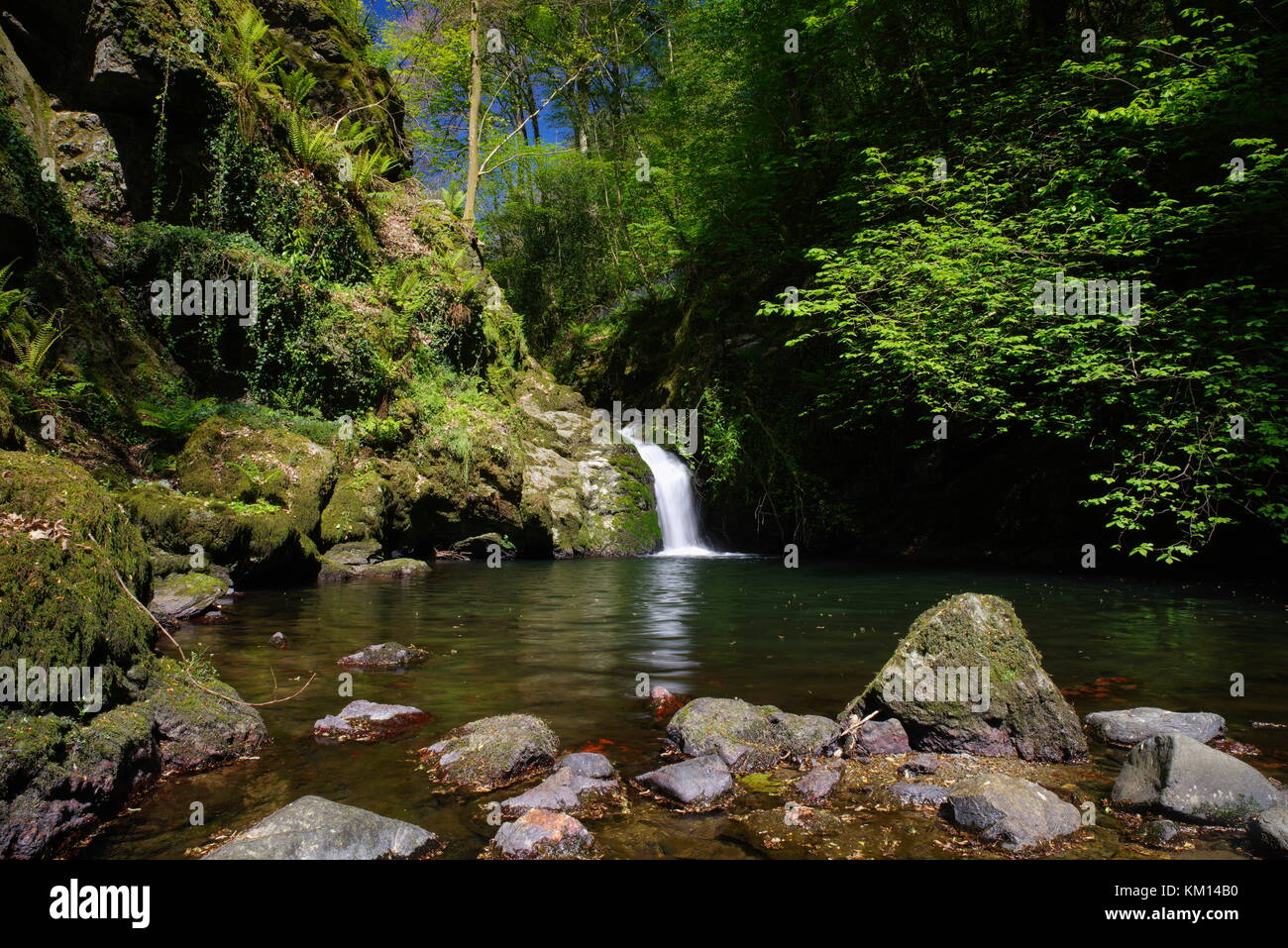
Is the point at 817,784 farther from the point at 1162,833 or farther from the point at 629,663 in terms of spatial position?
the point at 629,663

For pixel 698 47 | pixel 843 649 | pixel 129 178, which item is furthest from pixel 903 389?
pixel 129 178

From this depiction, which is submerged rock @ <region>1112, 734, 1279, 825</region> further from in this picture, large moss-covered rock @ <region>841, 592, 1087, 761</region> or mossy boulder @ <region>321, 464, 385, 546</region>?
mossy boulder @ <region>321, 464, 385, 546</region>

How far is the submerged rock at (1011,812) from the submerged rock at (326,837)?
266 cm

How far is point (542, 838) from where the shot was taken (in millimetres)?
3098

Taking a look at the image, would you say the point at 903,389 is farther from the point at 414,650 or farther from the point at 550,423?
the point at 414,650

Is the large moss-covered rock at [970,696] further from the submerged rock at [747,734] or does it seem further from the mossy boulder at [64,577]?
the mossy boulder at [64,577]

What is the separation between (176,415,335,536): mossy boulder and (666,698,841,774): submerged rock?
9.14 meters

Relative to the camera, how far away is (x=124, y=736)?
361 cm

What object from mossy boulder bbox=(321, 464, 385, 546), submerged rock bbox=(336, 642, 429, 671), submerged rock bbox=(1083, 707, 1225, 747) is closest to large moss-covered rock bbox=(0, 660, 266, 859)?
submerged rock bbox=(336, 642, 429, 671)

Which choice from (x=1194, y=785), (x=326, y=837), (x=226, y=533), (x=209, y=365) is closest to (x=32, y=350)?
(x=226, y=533)

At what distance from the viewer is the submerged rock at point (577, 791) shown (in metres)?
3.53

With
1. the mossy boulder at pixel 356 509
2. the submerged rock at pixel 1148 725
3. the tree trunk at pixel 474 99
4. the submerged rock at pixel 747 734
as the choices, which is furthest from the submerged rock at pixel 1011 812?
the tree trunk at pixel 474 99

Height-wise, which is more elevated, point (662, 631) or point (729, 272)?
point (729, 272)
